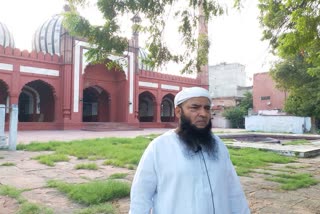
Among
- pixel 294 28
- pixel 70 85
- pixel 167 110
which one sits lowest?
pixel 167 110

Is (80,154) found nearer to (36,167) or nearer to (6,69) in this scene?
(36,167)

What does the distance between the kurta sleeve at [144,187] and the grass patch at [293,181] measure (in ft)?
8.94

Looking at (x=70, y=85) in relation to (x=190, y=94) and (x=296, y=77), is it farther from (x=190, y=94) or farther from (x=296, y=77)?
(x=190, y=94)

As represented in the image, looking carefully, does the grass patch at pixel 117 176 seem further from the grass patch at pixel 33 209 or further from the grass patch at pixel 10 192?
the grass patch at pixel 33 209

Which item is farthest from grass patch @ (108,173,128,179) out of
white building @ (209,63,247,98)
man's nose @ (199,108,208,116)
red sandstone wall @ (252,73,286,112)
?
white building @ (209,63,247,98)

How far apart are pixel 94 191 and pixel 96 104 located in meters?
19.8

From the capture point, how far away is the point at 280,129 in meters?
19.6

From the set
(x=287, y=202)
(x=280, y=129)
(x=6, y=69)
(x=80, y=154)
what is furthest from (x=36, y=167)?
(x=280, y=129)

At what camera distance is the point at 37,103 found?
19.7 metres

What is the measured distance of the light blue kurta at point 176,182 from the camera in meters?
1.46

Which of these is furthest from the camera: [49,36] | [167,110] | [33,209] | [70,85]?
[167,110]

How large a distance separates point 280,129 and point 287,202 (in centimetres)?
1773

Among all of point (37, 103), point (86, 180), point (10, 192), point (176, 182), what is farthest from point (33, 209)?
point (37, 103)

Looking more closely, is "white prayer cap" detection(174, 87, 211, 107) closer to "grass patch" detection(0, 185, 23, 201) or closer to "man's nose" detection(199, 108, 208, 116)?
"man's nose" detection(199, 108, 208, 116)
